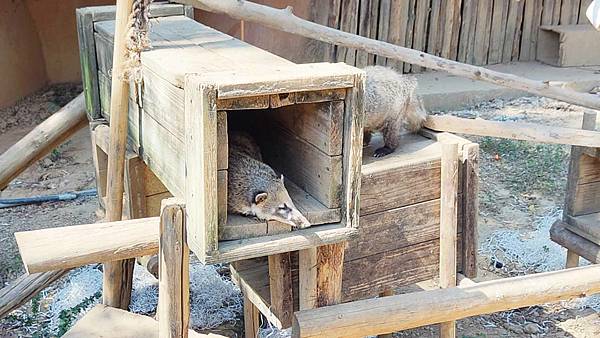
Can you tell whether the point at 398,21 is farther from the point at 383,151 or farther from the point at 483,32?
the point at 383,151

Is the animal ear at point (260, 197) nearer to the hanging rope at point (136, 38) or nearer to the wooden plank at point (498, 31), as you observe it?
the hanging rope at point (136, 38)

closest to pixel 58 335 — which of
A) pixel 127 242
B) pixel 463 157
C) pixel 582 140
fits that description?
pixel 127 242

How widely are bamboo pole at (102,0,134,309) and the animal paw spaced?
107cm

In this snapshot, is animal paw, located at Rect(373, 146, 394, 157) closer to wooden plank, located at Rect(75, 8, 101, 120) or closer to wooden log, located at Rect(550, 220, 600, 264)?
wooden plank, located at Rect(75, 8, 101, 120)

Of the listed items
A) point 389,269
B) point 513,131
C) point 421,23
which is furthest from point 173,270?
point 421,23

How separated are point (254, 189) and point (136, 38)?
0.74 metres

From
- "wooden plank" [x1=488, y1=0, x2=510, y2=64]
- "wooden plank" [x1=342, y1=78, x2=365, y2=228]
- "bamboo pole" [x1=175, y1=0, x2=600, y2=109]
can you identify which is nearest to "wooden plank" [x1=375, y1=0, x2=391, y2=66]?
"wooden plank" [x1=488, y1=0, x2=510, y2=64]

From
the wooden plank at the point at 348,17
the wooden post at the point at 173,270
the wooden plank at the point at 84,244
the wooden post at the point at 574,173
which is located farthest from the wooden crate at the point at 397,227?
the wooden plank at the point at 348,17

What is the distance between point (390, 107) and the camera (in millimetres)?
3539

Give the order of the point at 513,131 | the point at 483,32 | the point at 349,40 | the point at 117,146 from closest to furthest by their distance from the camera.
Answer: the point at 117,146 < the point at 513,131 < the point at 349,40 < the point at 483,32

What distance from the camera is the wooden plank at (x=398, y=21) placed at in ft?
27.1

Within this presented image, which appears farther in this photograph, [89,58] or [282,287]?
[89,58]

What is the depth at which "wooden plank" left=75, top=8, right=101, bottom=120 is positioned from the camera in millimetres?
3391

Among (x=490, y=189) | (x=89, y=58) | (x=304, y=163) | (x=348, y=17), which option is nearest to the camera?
(x=304, y=163)
